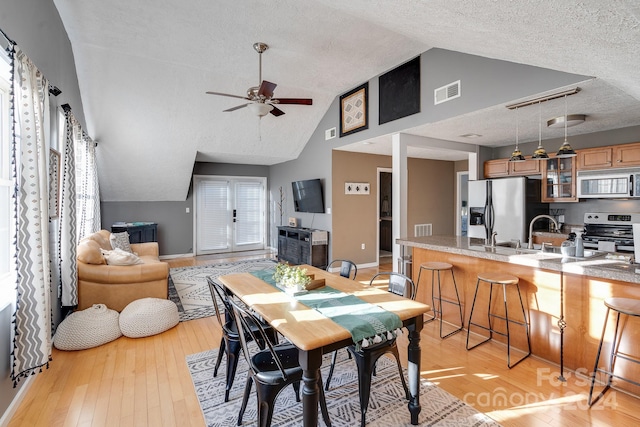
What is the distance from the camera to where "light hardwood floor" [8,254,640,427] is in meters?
2.04

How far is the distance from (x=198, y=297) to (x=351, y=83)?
421 cm

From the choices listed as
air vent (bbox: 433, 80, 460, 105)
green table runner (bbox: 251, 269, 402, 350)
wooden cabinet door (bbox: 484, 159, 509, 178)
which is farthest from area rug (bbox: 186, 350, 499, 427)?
wooden cabinet door (bbox: 484, 159, 509, 178)

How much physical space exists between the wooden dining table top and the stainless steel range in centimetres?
388

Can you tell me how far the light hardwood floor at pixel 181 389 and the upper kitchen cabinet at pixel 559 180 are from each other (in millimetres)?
3043

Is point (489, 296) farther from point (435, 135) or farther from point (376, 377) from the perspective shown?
point (435, 135)

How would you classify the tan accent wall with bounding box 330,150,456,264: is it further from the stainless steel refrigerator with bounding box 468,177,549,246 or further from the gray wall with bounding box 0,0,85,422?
the gray wall with bounding box 0,0,85,422

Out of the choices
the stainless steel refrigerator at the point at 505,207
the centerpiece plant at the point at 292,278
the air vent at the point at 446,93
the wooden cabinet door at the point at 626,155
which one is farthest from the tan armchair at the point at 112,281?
the wooden cabinet door at the point at 626,155

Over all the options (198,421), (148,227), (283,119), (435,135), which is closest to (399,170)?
(435,135)

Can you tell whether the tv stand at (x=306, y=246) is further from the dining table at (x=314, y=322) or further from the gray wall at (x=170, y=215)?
the dining table at (x=314, y=322)

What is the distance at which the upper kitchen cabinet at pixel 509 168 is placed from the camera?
501cm

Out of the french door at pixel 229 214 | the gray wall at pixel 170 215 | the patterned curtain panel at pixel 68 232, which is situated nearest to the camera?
the patterned curtain panel at pixel 68 232

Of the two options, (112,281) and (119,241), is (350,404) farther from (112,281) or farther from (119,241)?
(119,241)

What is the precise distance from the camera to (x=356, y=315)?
186 cm

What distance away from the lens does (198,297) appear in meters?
4.59
